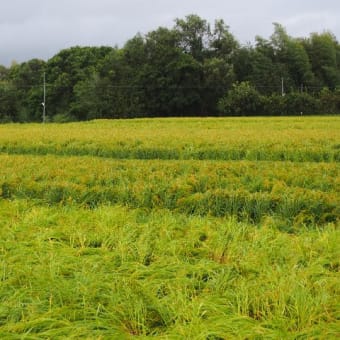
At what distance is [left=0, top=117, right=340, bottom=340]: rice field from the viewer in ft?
9.79

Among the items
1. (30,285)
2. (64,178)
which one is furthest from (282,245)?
(64,178)

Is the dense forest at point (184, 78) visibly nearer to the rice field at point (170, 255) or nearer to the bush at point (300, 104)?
the bush at point (300, 104)

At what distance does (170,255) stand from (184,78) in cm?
5222

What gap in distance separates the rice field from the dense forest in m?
43.1

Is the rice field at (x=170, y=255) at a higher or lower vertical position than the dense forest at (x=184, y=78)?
lower

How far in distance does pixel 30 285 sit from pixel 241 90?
47579mm

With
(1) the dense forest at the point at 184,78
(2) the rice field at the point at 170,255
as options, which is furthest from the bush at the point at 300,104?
(2) the rice field at the point at 170,255

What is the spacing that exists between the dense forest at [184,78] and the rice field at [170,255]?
43082 mm

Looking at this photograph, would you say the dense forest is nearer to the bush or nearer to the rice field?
the bush

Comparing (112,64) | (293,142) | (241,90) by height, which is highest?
(112,64)

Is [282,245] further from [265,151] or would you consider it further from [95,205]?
[265,151]

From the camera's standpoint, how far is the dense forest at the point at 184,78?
51.7m

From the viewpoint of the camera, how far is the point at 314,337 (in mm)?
2768

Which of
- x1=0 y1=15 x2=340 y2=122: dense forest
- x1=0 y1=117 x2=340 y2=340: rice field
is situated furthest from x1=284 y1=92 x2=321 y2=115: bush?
x1=0 y1=117 x2=340 y2=340: rice field
